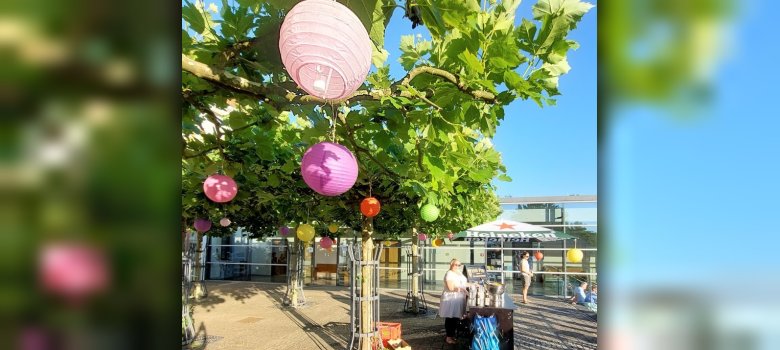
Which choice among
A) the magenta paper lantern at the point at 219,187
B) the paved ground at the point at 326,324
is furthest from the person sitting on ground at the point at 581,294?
the magenta paper lantern at the point at 219,187

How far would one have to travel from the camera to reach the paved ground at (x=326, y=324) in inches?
371

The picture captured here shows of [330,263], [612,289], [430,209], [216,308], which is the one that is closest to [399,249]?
[330,263]

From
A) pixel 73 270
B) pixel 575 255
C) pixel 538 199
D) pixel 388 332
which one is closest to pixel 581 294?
pixel 575 255

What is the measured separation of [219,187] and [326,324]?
778 cm

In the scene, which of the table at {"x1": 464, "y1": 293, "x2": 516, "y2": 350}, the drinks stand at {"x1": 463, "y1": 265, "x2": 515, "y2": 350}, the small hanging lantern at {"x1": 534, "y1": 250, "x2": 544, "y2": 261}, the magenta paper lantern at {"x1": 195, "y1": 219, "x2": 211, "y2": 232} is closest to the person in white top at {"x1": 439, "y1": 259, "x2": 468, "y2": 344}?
the drinks stand at {"x1": 463, "y1": 265, "x2": 515, "y2": 350}

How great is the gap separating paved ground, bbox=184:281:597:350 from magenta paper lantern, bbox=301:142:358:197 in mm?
6008

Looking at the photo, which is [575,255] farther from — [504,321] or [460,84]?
[460,84]

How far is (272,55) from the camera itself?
2.98m

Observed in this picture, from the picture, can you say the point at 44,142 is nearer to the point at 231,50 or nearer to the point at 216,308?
the point at 231,50

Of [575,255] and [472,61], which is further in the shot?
[575,255]

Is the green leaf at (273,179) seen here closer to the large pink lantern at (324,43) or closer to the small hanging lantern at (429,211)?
the small hanging lantern at (429,211)

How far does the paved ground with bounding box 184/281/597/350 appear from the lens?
9.43 meters

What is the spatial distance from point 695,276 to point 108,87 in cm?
56

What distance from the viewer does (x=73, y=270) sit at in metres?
0.35
